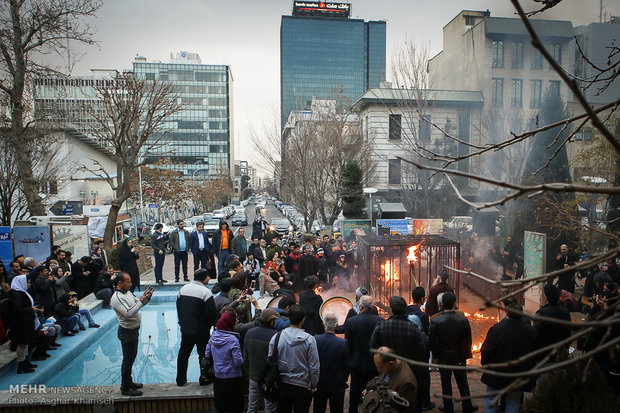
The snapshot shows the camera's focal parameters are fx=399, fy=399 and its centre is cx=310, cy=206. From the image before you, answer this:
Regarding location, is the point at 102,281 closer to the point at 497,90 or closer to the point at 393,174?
the point at 393,174

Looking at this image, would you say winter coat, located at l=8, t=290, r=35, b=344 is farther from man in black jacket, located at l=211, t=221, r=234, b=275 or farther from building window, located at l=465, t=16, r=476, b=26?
building window, located at l=465, t=16, r=476, b=26

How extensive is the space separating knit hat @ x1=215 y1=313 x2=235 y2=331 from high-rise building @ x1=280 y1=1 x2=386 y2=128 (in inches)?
5769

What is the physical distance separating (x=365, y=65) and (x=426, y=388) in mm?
157149

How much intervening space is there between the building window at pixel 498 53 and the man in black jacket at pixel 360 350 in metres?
31.1

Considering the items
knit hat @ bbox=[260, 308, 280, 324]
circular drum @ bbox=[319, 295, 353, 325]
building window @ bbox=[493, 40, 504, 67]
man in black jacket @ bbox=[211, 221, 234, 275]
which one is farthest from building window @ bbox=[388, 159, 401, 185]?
knit hat @ bbox=[260, 308, 280, 324]

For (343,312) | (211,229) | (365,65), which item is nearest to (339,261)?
(343,312)

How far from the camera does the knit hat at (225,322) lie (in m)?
4.94

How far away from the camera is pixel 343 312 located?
7.79 m

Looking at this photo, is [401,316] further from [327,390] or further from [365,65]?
[365,65]

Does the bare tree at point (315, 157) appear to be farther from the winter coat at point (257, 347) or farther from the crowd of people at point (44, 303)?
the winter coat at point (257, 347)

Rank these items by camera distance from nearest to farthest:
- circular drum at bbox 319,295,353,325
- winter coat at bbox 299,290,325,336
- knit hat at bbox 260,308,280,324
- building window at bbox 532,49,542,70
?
knit hat at bbox 260,308,280,324 → winter coat at bbox 299,290,325,336 → circular drum at bbox 319,295,353,325 → building window at bbox 532,49,542,70

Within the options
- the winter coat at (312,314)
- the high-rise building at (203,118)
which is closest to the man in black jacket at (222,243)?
the winter coat at (312,314)

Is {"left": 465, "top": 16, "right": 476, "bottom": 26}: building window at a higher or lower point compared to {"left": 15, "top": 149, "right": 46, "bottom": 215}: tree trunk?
higher

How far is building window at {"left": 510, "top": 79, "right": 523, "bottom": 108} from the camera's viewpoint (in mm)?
29078
